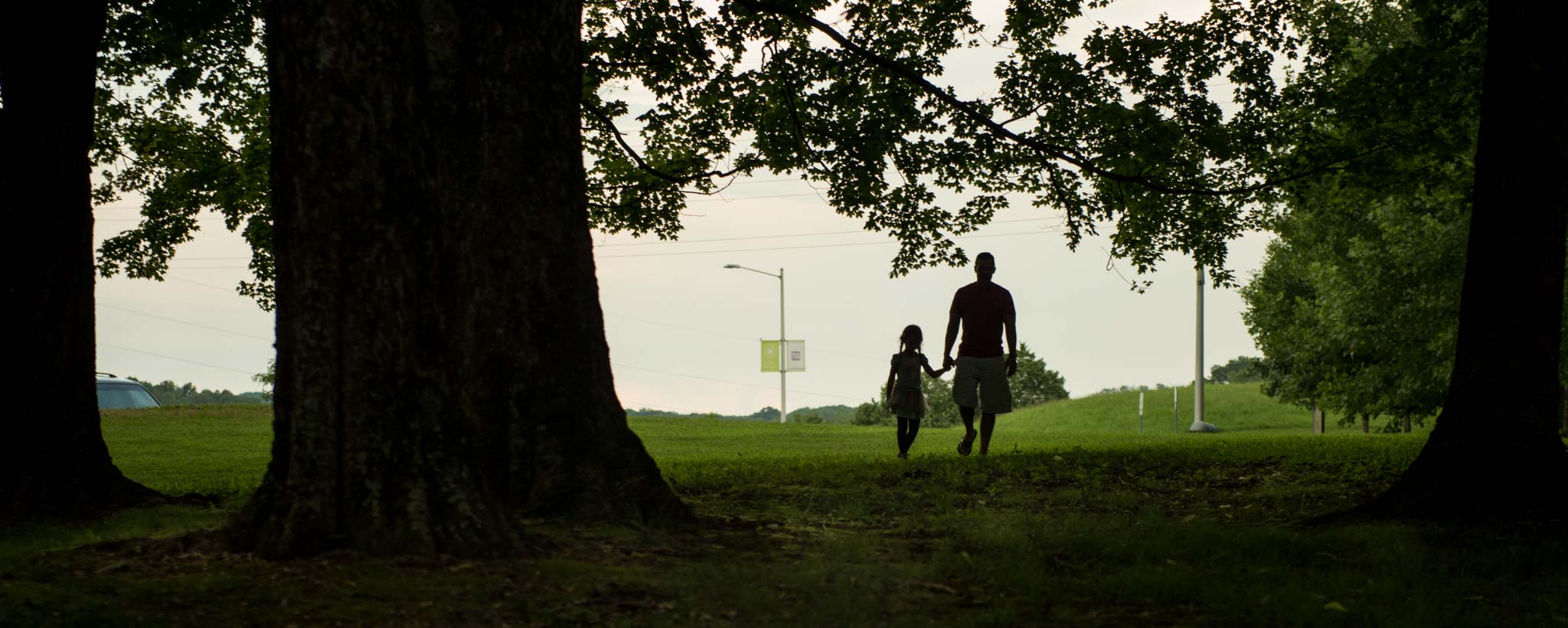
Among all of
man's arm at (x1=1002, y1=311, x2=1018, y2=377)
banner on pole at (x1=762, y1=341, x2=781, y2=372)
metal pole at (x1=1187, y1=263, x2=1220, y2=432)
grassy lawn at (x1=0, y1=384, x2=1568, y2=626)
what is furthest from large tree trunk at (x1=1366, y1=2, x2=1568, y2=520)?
banner on pole at (x1=762, y1=341, x2=781, y2=372)

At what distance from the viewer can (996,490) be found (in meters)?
10.2

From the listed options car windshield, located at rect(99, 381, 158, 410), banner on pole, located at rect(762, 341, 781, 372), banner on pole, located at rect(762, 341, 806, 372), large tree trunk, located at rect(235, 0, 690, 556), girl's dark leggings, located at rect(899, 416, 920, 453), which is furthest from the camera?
banner on pole, located at rect(762, 341, 781, 372)

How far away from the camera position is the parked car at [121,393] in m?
32.9

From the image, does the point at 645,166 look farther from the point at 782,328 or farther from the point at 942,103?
the point at 782,328

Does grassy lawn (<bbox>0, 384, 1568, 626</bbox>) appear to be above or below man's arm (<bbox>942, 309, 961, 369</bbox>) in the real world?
below

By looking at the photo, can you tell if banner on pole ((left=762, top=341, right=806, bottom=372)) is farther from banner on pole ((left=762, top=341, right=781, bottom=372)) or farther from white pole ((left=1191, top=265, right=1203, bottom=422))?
white pole ((left=1191, top=265, right=1203, bottom=422))

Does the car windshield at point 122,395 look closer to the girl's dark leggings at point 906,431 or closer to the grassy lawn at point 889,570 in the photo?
the girl's dark leggings at point 906,431

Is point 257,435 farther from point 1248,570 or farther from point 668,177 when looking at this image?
point 1248,570

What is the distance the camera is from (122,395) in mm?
33188

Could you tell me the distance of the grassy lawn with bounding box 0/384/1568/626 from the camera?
510 centimetres

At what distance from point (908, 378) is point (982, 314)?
5.04 ft

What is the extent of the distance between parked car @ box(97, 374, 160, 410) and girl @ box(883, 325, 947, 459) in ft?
85.4

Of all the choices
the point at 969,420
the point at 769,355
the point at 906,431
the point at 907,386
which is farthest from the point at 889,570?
the point at 769,355

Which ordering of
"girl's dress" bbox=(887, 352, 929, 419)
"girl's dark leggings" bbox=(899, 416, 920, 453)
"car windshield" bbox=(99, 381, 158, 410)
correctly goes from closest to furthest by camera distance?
"girl's dress" bbox=(887, 352, 929, 419)
"girl's dark leggings" bbox=(899, 416, 920, 453)
"car windshield" bbox=(99, 381, 158, 410)
